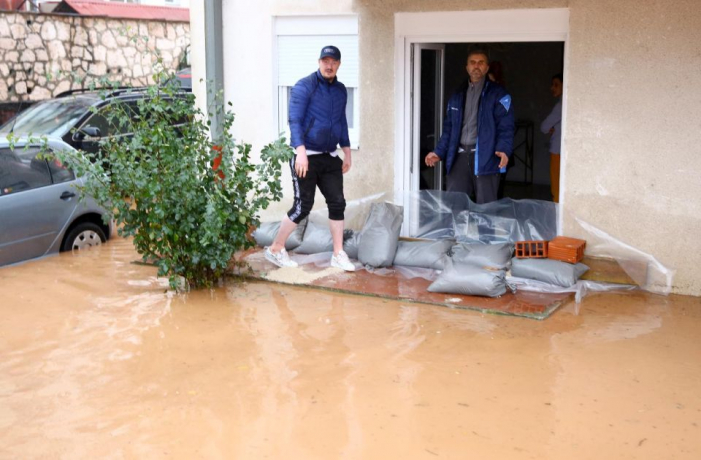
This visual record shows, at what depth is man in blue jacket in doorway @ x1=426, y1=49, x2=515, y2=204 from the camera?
28.4 ft

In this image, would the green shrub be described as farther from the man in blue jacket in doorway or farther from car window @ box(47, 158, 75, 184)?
the man in blue jacket in doorway

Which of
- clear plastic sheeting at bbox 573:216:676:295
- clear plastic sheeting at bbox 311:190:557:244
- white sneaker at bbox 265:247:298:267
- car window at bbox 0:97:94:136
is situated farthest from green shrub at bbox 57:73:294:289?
car window at bbox 0:97:94:136

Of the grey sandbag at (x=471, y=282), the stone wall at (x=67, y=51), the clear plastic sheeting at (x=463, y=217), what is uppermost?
the stone wall at (x=67, y=51)

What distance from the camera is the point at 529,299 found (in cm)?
756

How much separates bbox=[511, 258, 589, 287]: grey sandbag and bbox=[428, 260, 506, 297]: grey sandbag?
400mm

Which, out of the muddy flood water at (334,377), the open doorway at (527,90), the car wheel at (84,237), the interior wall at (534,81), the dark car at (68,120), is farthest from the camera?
the interior wall at (534,81)

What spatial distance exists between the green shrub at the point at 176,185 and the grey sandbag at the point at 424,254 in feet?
4.81

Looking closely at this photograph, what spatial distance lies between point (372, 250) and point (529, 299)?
1703 millimetres

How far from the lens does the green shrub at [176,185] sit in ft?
24.9

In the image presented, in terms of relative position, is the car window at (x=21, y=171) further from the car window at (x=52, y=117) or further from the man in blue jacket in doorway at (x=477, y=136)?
the man in blue jacket in doorway at (x=477, y=136)

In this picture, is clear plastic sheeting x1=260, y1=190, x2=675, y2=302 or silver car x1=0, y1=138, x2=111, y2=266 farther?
silver car x1=0, y1=138, x2=111, y2=266

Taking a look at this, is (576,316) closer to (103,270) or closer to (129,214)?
(129,214)

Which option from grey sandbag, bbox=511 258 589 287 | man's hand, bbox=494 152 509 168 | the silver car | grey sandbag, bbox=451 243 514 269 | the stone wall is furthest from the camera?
the stone wall

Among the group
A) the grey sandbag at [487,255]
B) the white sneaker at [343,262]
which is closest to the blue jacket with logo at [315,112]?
the white sneaker at [343,262]
